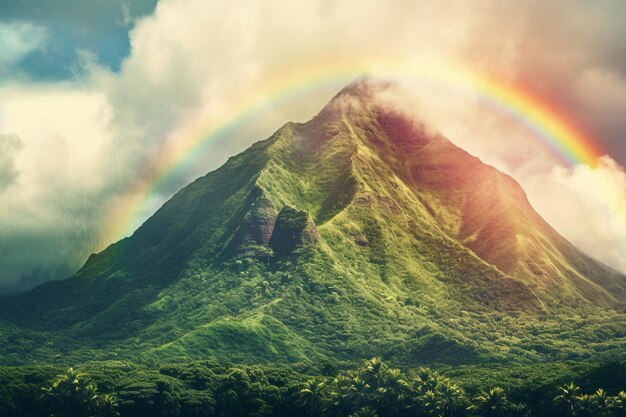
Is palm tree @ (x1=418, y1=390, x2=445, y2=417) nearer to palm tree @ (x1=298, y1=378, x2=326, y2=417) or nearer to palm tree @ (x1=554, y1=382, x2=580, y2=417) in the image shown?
palm tree @ (x1=298, y1=378, x2=326, y2=417)

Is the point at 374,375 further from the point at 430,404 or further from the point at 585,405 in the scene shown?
the point at 585,405

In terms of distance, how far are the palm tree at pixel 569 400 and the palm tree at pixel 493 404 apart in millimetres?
13312

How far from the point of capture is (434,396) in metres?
193

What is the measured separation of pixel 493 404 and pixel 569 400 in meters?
19.3

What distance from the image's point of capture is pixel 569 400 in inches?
6973

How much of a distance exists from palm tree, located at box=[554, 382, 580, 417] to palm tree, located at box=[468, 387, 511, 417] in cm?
1331

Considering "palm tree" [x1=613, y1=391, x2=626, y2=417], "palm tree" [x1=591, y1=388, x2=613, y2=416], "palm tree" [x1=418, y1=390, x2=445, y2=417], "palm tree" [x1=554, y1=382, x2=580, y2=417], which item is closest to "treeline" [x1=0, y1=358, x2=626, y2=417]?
"palm tree" [x1=418, y1=390, x2=445, y2=417]

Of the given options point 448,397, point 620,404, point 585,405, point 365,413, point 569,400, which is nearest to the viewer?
point 620,404

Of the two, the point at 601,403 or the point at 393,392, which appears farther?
the point at 393,392

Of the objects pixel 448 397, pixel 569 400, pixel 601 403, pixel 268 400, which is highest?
pixel 268 400

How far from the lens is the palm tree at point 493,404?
186 m

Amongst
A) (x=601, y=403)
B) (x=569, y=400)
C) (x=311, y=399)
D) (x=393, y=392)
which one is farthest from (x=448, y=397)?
(x=601, y=403)

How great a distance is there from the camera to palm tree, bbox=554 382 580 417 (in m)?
176

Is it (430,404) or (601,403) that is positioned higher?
(430,404)
